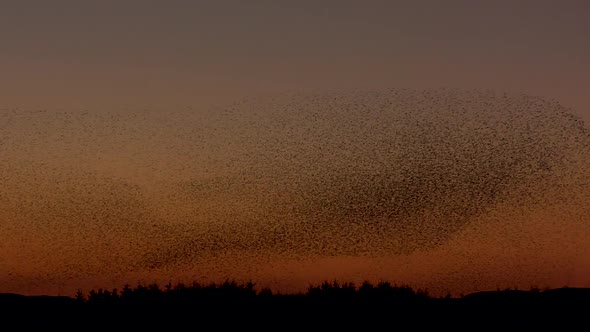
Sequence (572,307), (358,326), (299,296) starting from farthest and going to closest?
(299,296) → (572,307) → (358,326)

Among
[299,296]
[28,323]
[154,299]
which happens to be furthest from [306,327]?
[28,323]

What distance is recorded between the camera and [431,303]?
29.6 metres

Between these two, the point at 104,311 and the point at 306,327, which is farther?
the point at 104,311

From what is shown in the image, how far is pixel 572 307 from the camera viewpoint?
1119 inches

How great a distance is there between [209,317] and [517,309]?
8601mm

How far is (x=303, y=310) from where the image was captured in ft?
92.9

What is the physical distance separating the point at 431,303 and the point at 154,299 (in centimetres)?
827

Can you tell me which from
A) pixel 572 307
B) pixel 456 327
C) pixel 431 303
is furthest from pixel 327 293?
pixel 572 307

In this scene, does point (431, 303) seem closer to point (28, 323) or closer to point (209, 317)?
point (209, 317)

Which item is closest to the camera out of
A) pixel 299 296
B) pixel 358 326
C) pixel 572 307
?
pixel 358 326

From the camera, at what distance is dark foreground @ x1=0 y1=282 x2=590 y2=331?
1056 inches

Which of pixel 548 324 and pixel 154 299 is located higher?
pixel 154 299

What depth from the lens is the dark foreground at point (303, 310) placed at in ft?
88.0

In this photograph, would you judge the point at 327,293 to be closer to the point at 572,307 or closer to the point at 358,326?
the point at 358,326
